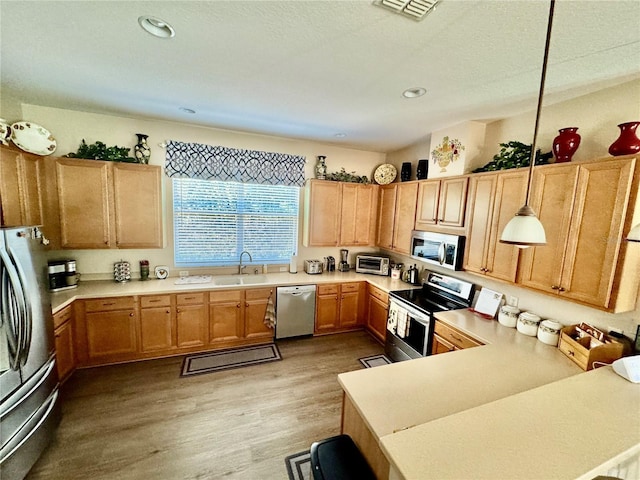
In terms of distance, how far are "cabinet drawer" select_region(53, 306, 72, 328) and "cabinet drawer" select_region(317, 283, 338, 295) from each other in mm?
2808

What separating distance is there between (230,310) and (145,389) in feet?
3.74

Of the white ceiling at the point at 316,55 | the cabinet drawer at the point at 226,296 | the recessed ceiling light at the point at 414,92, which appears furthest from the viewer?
the cabinet drawer at the point at 226,296

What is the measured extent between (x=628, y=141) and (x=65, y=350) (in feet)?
16.6

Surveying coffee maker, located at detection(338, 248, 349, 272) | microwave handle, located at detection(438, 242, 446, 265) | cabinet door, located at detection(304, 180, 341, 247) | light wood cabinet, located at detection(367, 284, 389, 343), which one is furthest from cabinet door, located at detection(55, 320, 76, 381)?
microwave handle, located at detection(438, 242, 446, 265)

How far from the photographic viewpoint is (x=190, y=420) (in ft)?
7.50

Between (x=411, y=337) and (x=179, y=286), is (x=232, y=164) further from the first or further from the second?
(x=411, y=337)

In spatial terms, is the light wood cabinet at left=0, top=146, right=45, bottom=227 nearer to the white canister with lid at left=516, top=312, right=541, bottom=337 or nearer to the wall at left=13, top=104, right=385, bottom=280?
the wall at left=13, top=104, right=385, bottom=280

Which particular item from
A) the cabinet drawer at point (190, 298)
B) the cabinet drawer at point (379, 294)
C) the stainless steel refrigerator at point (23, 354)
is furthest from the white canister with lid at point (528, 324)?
the stainless steel refrigerator at point (23, 354)

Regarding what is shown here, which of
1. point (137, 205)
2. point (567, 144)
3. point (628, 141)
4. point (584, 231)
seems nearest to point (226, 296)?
point (137, 205)

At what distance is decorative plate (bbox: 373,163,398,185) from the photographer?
13.9 feet

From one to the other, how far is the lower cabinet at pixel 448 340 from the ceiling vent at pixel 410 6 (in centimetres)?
236

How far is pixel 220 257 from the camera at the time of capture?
3844 mm

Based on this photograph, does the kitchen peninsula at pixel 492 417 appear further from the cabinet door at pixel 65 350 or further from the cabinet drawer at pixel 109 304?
the cabinet door at pixel 65 350

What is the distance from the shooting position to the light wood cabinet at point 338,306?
12.6ft
